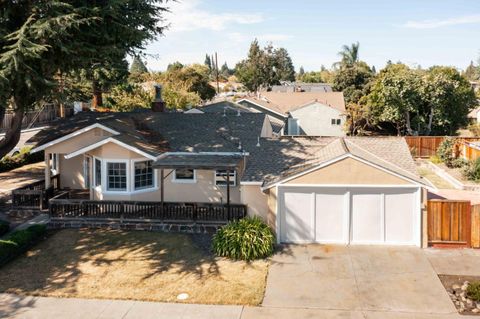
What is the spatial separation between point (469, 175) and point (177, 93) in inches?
1404

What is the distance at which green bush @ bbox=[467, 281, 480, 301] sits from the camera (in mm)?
12688

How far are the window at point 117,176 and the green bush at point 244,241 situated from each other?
6.17 metres

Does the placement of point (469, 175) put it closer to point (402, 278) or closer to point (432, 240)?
point (432, 240)

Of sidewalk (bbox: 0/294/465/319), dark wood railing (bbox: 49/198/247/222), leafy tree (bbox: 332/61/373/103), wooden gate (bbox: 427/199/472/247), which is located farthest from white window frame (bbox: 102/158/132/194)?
leafy tree (bbox: 332/61/373/103)

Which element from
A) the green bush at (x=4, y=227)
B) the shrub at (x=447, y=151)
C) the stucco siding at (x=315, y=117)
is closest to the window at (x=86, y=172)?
the green bush at (x=4, y=227)

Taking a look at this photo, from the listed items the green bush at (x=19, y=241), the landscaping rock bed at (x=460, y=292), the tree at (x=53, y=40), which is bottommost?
the landscaping rock bed at (x=460, y=292)

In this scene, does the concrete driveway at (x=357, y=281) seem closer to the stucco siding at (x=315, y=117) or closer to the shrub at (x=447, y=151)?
the shrub at (x=447, y=151)

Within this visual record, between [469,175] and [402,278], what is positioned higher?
[469,175]

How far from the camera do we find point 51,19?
52.1 feet

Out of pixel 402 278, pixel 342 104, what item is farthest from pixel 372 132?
pixel 402 278

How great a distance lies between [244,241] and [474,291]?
7493mm

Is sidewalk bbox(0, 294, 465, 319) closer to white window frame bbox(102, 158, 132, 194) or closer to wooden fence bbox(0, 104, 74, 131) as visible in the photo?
white window frame bbox(102, 158, 132, 194)

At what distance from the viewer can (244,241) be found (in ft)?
53.7

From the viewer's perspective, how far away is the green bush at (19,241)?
53.1ft
